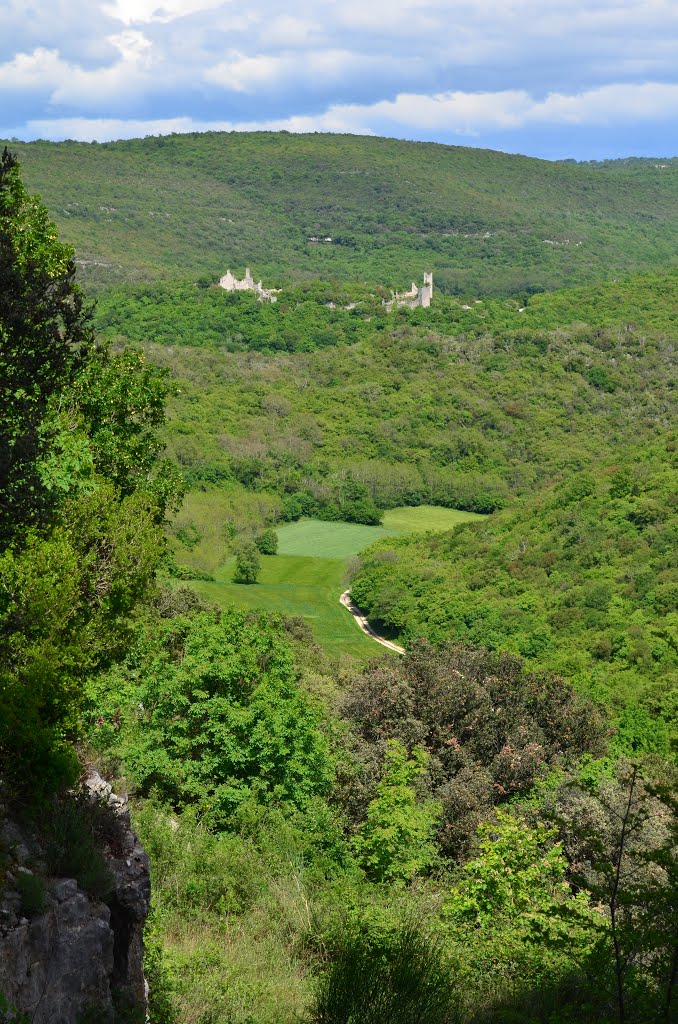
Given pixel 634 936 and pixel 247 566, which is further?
pixel 247 566

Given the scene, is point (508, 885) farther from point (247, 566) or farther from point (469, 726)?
point (247, 566)

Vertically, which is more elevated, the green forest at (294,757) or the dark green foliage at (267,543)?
the green forest at (294,757)

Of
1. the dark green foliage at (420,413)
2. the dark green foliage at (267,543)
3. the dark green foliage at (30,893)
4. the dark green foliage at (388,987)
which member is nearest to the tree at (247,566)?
the dark green foliage at (267,543)

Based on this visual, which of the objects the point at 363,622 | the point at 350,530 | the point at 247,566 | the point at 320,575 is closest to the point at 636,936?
the point at 363,622

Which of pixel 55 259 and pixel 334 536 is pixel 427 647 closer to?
pixel 55 259

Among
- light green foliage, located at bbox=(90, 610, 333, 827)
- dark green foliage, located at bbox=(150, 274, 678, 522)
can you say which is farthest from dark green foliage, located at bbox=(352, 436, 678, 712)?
dark green foliage, located at bbox=(150, 274, 678, 522)

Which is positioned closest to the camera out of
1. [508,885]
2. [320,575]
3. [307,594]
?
[508,885]

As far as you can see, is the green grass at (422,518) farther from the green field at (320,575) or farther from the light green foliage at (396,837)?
the light green foliage at (396,837)

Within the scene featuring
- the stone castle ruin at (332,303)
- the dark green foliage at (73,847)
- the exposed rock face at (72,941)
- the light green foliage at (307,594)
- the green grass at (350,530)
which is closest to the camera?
the exposed rock face at (72,941)
